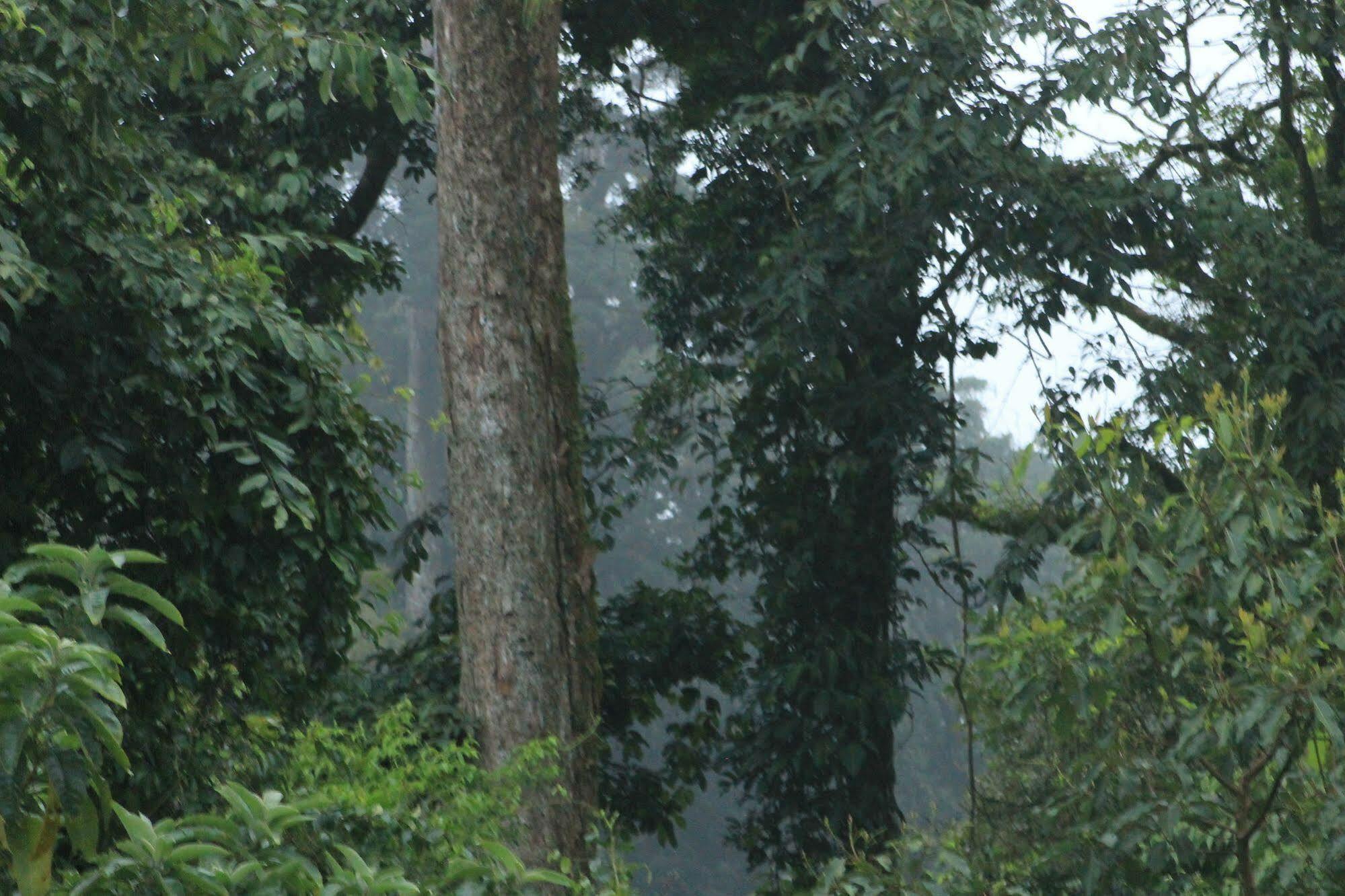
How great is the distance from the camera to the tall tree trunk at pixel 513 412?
22.0 feet

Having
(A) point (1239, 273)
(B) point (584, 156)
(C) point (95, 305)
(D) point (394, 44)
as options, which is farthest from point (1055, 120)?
(B) point (584, 156)

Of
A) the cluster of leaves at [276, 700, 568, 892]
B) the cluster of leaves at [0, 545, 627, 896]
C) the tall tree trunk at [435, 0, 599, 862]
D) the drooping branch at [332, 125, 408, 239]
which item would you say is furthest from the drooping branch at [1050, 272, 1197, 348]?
the cluster of leaves at [0, 545, 627, 896]

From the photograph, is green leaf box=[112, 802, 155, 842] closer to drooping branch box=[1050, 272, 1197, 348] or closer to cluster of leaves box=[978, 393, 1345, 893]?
cluster of leaves box=[978, 393, 1345, 893]

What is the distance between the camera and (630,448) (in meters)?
9.78

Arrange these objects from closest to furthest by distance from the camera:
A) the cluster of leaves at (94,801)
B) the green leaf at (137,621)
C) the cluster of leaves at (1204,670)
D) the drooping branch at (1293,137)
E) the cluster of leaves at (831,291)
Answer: the cluster of leaves at (94,801)
the green leaf at (137,621)
the cluster of leaves at (1204,670)
the cluster of leaves at (831,291)
the drooping branch at (1293,137)

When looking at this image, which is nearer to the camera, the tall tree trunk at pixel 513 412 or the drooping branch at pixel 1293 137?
the tall tree trunk at pixel 513 412

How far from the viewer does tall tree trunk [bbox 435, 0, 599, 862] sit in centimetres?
670

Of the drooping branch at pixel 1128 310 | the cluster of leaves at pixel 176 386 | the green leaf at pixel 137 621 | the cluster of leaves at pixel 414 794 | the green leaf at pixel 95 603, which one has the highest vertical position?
the drooping branch at pixel 1128 310

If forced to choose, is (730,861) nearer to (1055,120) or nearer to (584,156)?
(584,156)

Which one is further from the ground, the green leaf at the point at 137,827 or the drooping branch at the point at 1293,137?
the drooping branch at the point at 1293,137

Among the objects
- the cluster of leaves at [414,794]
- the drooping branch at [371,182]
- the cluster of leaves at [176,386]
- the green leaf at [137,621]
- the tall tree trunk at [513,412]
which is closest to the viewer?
the green leaf at [137,621]

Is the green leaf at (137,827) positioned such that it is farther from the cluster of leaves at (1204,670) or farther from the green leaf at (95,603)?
the cluster of leaves at (1204,670)

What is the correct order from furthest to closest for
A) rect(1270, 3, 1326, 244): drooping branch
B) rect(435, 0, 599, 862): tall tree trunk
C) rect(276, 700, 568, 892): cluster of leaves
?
rect(1270, 3, 1326, 244): drooping branch, rect(435, 0, 599, 862): tall tree trunk, rect(276, 700, 568, 892): cluster of leaves

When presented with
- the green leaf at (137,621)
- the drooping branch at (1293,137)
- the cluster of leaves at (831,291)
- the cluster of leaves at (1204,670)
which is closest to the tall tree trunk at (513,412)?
the cluster of leaves at (831,291)
